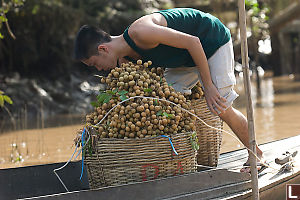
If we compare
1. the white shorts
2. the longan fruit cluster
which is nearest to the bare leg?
the white shorts

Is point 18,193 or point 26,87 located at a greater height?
point 26,87

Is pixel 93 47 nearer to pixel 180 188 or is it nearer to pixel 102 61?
pixel 102 61

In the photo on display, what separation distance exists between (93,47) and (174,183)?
1122mm

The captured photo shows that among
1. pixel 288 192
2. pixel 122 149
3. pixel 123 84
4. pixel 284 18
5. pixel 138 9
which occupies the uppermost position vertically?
pixel 138 9

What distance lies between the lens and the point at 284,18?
468 inches

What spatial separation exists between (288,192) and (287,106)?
715cm

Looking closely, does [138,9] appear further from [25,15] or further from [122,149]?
[122,149]

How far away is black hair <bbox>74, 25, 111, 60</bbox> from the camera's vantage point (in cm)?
325

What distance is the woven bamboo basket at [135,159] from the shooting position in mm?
2820

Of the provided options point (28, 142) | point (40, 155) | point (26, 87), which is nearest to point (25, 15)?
point (26, 87)

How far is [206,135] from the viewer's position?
357cm

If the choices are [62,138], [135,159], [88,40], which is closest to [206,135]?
[135,159]

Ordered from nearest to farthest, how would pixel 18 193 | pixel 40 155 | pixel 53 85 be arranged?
1. pixel 18 193
2. pixel 40 155
3. pixel 53 85

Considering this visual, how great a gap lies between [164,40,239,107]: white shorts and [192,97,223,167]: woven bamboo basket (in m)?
0.15
